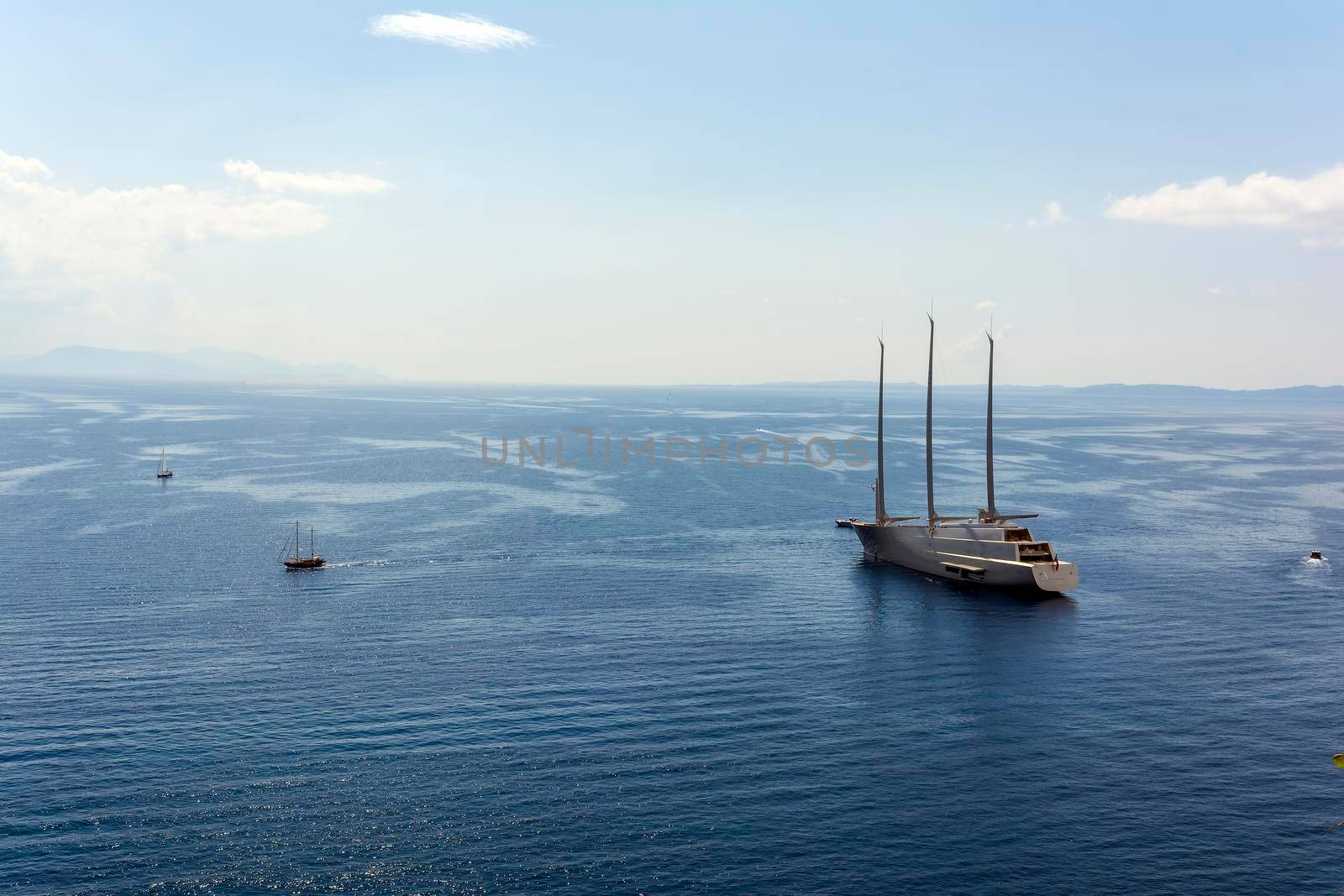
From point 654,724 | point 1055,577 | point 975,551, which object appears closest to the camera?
point 654,724

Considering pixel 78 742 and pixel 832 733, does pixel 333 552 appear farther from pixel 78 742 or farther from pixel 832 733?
pixel 832 733

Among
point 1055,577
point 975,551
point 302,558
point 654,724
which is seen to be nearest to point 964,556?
point 975,551

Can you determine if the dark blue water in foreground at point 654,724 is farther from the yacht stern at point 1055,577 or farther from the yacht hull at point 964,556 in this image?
the yacht stern at point 1055,577

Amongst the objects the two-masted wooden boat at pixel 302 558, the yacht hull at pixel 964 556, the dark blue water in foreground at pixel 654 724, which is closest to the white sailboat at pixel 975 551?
the yacht hull at pixel 964 556

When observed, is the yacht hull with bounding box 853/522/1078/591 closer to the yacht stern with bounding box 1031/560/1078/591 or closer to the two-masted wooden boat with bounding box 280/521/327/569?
the yacht stern with bounding box 1031/560/1078/591

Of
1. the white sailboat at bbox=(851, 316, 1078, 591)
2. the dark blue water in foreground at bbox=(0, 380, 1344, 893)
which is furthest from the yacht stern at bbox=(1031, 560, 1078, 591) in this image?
the dark blue water in foreground at bbox=(0, 380, 1344, 893)

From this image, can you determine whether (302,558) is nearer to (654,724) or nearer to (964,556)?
(654,724)

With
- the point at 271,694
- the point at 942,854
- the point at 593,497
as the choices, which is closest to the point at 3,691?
the point at 271,694
